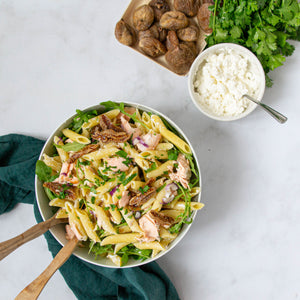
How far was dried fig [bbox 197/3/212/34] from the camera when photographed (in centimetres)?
149

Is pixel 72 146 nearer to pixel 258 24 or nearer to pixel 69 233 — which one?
pixel 69 233

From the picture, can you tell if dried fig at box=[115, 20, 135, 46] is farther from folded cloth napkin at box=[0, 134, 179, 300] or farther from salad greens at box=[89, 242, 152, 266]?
salad greens at box=[89, 242, 152, 266]

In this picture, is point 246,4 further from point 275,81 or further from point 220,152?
point 220,152

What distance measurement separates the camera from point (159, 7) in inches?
60.4

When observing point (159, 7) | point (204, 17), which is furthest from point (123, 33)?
point (204, 17)

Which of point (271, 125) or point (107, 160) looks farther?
point (271, 125)

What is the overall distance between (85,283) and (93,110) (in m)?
0.75

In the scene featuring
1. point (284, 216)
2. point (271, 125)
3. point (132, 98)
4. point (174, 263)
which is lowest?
point (174, 263)

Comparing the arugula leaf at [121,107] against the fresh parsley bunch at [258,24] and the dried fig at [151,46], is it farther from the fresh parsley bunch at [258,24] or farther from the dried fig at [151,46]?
the fresh parsley bunch at [258,24]

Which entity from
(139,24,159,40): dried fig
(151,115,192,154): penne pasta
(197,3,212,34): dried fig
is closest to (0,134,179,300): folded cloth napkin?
(151,115,192,154): penne pasta

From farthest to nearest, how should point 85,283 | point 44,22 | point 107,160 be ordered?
1. point 44,22
2. point 85,283
3. point 107,160

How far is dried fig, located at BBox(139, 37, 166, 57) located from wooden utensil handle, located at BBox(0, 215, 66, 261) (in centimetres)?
79

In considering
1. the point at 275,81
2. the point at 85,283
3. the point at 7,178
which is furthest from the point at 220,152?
the point at 7,178

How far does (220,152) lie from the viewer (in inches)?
62.9
